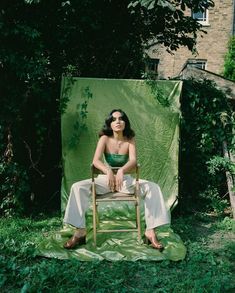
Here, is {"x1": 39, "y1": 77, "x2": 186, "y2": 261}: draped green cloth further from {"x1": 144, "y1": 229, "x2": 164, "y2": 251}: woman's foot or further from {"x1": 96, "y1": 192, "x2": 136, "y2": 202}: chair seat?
{"x1": 144, "y1": 229, "x2": 164, "y2": 251}: woman's foot

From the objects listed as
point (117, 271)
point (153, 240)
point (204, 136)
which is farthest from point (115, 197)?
point (204, 136)

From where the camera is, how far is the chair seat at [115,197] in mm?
4785

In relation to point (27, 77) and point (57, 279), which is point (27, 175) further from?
point (57, 279)

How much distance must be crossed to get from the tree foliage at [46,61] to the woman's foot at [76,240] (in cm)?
148

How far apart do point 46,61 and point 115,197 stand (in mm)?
2207

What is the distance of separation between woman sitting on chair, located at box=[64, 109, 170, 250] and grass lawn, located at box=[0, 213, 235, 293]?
0.46 m

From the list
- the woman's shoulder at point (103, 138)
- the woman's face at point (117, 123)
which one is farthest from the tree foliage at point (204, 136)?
the woman's shoulder at point (103, 138)

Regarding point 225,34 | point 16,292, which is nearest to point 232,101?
point 16,292

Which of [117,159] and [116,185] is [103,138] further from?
[116,185]

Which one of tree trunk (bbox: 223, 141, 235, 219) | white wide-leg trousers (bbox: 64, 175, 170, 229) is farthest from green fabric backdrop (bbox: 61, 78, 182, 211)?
white wide-leg trousers (bbox: 64, 175, 170, 229)

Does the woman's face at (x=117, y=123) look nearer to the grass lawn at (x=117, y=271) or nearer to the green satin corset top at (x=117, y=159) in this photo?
the green satin corset top at (x=117, y=159)

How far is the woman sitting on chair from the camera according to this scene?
4672 millimetres

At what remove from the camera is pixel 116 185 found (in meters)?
4.87

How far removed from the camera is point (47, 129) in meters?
6.29
